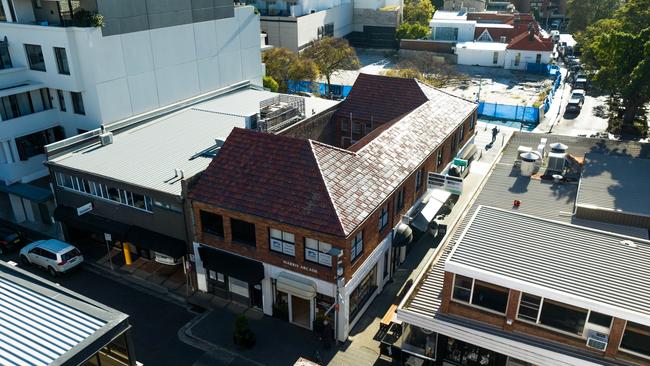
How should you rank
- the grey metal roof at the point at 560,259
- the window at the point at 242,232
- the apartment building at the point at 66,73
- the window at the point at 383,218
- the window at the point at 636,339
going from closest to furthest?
the window at the point at 636,339
the grey metal roof at the point at 560,259
the window at the point at 242,232
the window at the point at 383,218
the apartment building at the point at 66,73

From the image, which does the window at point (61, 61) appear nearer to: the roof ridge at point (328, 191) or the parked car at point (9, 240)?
the parked car at point (9, 240)

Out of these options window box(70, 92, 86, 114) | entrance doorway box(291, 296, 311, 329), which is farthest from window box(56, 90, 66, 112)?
entrance doorway box(291, 296, 311, 329)

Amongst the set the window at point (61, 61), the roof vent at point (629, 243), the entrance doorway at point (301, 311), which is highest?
the window at point (61, 61)

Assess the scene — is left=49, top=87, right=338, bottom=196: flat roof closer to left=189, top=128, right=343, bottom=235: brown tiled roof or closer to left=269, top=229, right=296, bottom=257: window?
left=189, top=128, right=343, bottom=235: brown tiled roof

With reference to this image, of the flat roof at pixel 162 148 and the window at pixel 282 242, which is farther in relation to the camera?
the flat roof at pixel 162 148

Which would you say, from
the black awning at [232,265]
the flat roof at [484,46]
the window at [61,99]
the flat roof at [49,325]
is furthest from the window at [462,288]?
the flat roof at [484,46]

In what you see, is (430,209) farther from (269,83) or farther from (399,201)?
(269,83)

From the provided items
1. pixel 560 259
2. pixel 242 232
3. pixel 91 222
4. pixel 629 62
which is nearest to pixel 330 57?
pixel 629 62
